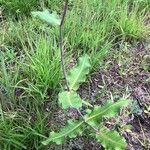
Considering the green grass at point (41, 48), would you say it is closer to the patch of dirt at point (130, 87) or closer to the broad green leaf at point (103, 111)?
the patch of dirt at point (130, 87)

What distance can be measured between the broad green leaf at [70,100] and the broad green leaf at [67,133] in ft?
0.34

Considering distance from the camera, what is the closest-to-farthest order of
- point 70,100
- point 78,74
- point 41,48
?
point 70,100 < point 78,74 < point 41,48

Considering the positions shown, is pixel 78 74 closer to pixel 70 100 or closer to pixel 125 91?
pixel 70 100

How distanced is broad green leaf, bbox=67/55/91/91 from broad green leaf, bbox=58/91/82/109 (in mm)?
85

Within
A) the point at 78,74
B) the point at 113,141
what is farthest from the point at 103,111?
the point at 78,74

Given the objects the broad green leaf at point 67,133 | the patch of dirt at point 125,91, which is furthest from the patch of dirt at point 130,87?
the broad green leaf at point 67,133

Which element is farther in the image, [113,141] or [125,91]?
[125,91]

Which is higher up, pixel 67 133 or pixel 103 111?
pixel 103 111

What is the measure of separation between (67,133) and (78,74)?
10.9 inches

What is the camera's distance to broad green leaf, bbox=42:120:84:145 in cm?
155

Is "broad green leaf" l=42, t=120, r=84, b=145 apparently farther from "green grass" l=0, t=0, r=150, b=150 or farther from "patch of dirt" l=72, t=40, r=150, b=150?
"patch of dirt" l=72, t=40, r=150, b=150

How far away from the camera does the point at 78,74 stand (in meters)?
1.69

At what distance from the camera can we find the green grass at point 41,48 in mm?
1799

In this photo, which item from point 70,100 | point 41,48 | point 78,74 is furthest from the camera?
point 41,48
